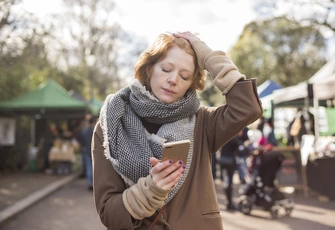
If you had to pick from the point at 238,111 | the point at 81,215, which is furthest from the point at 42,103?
the point at 238,111

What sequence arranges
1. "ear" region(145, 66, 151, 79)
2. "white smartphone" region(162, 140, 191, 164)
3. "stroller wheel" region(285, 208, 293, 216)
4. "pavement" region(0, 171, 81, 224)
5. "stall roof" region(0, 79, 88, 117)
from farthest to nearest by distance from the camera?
"stall roof" region(0, 79, 88, 117), "pavement" region(0, 171, 81, 224), "stroller wheel" region(285, 208, 293, 216), "ear" region(145, 66, 151, 79), "white smartphone" region(162, 140, 191, 164)

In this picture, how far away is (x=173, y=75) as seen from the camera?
191cm

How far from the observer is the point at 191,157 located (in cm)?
183

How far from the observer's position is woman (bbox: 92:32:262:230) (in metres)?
1.66

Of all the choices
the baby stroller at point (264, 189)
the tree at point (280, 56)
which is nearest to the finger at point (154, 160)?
the baby stroller at point (264, 189)

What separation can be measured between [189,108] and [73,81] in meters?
29.0

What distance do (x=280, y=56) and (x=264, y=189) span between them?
2577cm

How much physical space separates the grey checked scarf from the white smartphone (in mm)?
224

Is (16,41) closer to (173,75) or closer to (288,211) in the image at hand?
(288,211)

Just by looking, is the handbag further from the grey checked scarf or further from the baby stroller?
the grey checked scarf

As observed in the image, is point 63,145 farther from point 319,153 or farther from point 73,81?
point 73,81

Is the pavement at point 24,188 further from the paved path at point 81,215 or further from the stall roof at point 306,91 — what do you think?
the stall roof at point 306,91

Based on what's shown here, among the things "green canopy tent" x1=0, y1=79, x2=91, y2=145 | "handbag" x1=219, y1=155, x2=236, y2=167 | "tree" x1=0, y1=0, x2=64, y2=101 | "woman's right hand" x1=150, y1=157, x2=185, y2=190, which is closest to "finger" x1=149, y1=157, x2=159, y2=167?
"woman's right hand" x1=150, y1=157, x2=185, y2=190

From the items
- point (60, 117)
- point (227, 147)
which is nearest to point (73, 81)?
point (60, 117)
